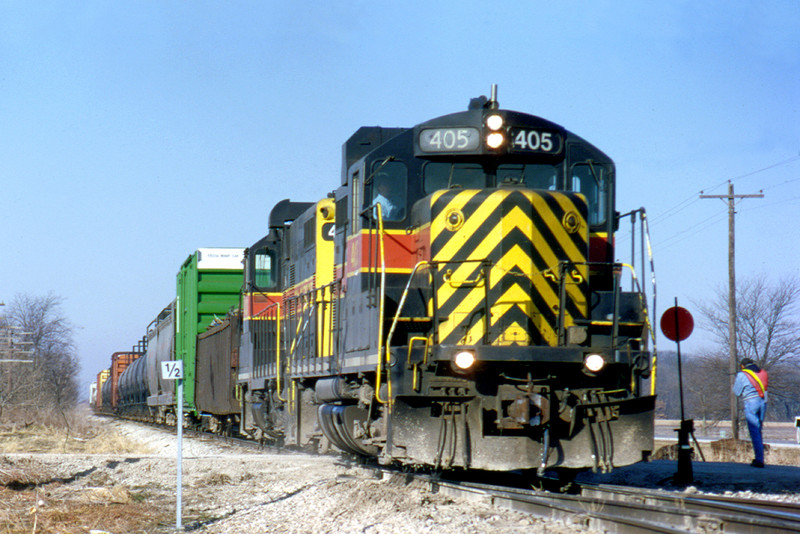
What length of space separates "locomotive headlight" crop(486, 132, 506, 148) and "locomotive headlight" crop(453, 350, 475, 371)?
2.10 metres

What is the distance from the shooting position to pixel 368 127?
10398 mm

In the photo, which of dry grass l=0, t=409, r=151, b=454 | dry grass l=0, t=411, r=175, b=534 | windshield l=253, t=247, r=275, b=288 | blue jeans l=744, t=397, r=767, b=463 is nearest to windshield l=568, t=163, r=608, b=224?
blue jeans l=744, t=397, r=767, b=463

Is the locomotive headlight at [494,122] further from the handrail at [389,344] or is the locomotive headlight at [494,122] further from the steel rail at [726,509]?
the steel rail at [726,509]

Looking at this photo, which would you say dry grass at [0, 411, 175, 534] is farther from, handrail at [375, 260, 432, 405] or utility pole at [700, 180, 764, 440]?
utility pole at [700, 180, 764, 440]

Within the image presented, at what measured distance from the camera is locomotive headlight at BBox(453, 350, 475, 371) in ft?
26.0

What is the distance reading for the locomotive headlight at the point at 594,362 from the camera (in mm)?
8086

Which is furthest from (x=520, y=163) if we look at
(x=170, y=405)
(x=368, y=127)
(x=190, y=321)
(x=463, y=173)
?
(x=170, y=405)

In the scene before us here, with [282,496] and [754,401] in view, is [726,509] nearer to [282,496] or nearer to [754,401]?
[282,496]

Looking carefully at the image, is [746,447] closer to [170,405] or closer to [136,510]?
[136,510]

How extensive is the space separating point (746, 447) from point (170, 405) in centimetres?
1512

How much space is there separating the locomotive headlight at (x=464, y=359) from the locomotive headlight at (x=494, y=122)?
2226 mm

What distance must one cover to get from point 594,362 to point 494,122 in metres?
2.45

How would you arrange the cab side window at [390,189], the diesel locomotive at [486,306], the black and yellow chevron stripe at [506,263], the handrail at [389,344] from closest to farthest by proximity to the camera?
1. the diesel locomotive at [486,306]
2. the handrail at [389,344]
3. the black and yellow chevron stripe at [506,263]
4. the cab side window at [390,189]

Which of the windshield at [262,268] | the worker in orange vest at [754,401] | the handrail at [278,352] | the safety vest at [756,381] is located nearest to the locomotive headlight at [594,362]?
the worker in orange vest at [754,401]
